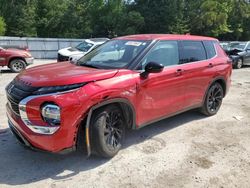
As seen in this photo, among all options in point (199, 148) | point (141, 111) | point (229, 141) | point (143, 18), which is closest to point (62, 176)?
point (141, 111)

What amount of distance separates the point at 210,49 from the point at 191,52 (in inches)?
31.7

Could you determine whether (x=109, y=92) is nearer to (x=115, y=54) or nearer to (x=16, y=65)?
(x=115, y=54)

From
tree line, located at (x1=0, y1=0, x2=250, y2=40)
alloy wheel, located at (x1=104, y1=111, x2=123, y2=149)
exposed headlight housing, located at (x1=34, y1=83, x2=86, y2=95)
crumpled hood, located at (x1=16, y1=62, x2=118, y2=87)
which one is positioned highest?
tree line, located at (x1=0, y1=0, x2=250, y2=40)

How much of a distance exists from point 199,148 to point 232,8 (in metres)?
38.2

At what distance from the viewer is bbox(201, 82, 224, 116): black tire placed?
21.6 ft

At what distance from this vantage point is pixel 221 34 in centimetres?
3781

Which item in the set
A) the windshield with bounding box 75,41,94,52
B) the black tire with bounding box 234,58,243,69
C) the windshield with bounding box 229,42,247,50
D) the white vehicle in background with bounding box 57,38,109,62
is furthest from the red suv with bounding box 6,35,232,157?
the windshield with bounding box 229,42,247,50

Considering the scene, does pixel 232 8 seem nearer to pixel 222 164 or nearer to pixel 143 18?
pixel 143 18

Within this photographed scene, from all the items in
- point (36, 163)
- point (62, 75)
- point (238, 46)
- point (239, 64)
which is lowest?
point (36, 163)

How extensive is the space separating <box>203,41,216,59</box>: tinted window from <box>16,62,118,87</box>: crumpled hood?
8.84ft

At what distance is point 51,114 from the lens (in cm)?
385

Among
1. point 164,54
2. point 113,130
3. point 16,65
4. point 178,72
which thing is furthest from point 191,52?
point 16,65

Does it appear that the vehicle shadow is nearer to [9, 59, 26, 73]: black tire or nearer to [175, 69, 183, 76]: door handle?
[175, 69, 183, 76]: door handle

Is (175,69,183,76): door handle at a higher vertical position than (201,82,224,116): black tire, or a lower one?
higher
